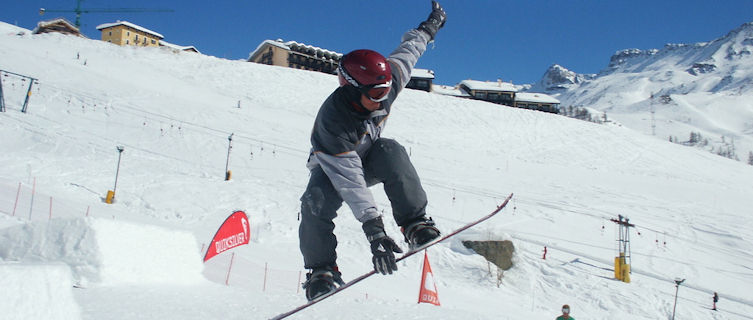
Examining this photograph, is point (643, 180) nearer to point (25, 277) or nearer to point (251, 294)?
point (251, 294)

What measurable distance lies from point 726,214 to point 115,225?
31.1 m

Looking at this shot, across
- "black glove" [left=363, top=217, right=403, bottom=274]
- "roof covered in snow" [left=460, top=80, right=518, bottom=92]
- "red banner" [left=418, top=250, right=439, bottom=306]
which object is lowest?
"red banner" [left=418, top=250, right=439, bottom=306]

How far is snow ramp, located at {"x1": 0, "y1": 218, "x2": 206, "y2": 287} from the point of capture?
4805 millimetres

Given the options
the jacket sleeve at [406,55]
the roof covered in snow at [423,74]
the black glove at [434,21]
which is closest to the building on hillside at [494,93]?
the roof covered in snow at [423,74]

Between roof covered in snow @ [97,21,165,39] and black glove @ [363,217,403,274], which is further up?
roof covered in snow @ [97,21,165,39]

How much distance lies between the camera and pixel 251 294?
191 inches

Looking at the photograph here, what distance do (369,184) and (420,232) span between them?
1.77 ft

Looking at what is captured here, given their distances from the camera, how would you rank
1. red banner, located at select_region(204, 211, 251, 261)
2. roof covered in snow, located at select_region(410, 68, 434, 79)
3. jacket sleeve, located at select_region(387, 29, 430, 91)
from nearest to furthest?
jacket sleeve, located at select_region(387, 29, 430, 91) → red banner, located at select_region(204, 211, 251, 261) → roof covered in snow, located at select_region(410, 68, 434, 79)

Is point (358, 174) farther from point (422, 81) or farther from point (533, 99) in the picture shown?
point (533, 99)

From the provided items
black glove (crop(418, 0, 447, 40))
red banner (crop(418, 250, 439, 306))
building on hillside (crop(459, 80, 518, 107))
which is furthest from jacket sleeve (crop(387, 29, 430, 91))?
building on hillside (crop(459, 80, 518, 107))

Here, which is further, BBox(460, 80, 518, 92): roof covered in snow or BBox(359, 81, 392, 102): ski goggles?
BBox(460, 80, 518, 92): roof covered in snow

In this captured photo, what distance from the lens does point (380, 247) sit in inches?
94.9

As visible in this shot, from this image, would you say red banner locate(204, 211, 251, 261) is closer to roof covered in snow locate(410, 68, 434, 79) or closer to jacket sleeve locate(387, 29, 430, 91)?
jacket sleeve locate(387, 29, 430, 91)

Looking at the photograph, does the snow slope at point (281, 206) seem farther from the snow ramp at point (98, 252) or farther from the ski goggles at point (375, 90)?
the ski goggles at point (375, 90)
